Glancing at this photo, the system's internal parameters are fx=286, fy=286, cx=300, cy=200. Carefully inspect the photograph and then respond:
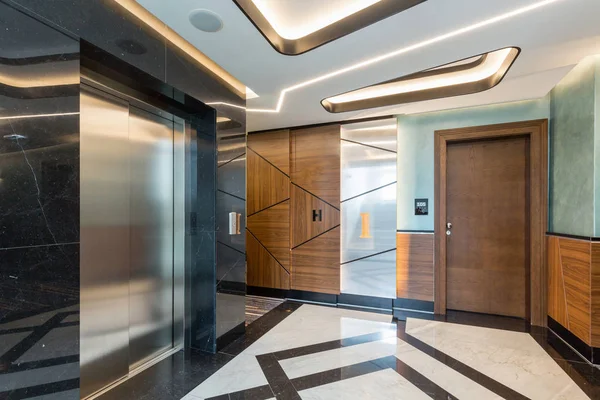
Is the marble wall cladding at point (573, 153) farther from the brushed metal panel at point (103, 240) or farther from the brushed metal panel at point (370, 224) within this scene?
the brushed metal panel at point (103, 240)

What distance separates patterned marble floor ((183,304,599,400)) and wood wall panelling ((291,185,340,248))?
1383 millimetres

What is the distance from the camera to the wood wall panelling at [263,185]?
4484mm

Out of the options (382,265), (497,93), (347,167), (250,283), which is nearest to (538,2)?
(497,93)

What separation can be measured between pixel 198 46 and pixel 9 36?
115 centimetres

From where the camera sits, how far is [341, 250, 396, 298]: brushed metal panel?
12.8 ft

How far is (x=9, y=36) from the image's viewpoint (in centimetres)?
129

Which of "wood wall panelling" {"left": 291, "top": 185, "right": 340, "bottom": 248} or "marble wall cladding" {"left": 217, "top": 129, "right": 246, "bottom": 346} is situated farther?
"wood wall panelling" {"left": 291, "top": 185, "right": 340, "bottom": 248}

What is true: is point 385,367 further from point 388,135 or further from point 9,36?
point 9,36

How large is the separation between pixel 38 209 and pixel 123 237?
0.85 metres

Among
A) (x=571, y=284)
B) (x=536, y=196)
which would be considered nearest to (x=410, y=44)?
(x=536, y=196)

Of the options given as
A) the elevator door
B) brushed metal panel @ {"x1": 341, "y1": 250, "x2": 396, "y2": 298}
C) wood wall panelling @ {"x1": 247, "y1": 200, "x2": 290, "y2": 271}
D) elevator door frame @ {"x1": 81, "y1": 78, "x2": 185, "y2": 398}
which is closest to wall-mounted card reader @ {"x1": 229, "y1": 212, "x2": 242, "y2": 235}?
elevator door frame @ {"x1": 81, "y1": 78, "x2": 185, "y2": 398}

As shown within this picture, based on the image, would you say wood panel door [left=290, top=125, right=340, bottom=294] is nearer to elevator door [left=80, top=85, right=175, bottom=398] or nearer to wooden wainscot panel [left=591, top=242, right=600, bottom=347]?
elevator door [left=80, top=85, right=175, bottom=398]

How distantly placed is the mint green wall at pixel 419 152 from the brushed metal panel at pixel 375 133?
10 centimetres

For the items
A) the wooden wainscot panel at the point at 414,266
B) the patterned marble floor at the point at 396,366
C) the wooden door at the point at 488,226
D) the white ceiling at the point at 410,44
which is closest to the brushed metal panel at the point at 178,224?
the patterned marble floor at the point at 396,366
